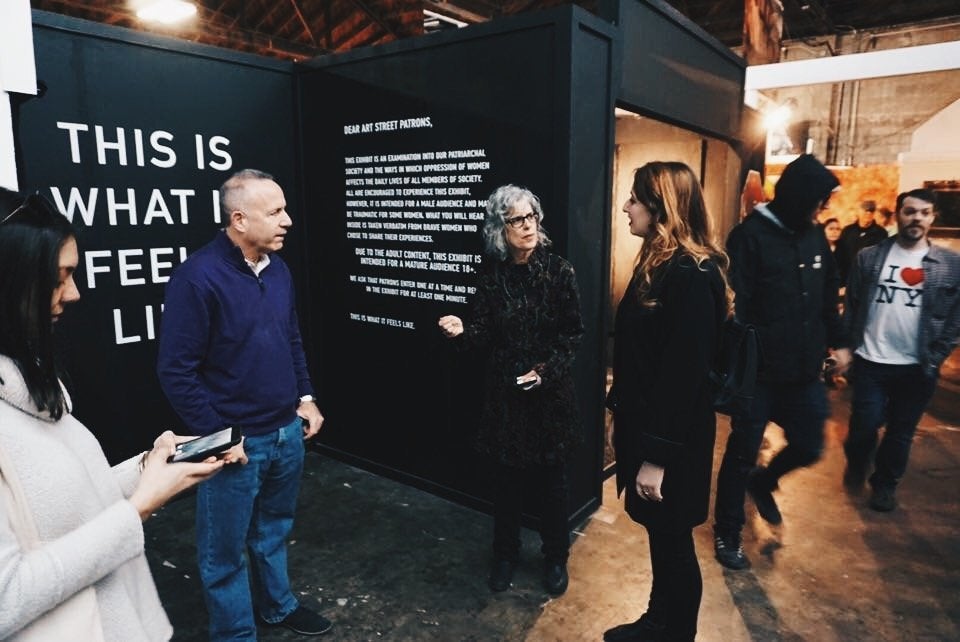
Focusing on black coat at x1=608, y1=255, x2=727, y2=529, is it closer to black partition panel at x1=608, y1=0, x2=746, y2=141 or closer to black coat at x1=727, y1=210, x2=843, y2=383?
black coat at x1=727, y1=210, x2=843, y2=383

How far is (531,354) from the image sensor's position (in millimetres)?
2719

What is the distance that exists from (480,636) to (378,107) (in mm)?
2872

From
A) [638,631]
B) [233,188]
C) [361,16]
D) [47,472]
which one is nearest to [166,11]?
[361,16]

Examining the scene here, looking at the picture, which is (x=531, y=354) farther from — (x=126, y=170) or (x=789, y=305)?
(x=126, y=170)

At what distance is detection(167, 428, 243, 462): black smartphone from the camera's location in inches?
54.2

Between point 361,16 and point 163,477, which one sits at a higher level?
point 361,16

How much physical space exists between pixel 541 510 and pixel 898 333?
2219 mm

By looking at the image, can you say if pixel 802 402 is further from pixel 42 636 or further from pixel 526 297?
pixel 42 636

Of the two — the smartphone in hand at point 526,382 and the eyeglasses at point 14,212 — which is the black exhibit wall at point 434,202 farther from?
the eyeglasses at point 14,212

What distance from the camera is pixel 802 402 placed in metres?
2.95

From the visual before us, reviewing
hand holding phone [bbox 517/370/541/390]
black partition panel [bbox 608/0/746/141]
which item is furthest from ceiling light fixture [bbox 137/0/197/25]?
hand holding phone [bbox 517/370/541/390]

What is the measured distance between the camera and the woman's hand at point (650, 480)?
199 cm

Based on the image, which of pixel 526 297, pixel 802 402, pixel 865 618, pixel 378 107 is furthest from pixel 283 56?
pixel 865 618

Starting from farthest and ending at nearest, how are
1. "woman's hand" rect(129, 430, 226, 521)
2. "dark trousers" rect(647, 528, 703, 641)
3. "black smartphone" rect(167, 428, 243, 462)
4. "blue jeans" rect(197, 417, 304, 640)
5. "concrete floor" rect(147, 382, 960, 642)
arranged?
"concrete floor" rect(147, 382, 960, 642)
"blue jeans" rect(197, 417, 304, 640)
"dark trousers" rect(647, 528, 703, 641)
"black smartphone" rect(167, 428, 243, 462)
"woman's hand" rect(129, 430, 226, 521)
